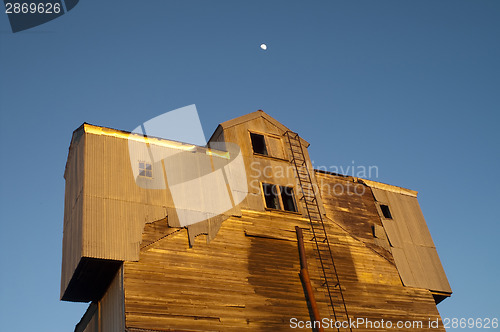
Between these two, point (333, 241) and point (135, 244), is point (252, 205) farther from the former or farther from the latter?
point (135, 244)

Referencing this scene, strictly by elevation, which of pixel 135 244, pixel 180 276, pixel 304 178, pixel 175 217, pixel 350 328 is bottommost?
pixel 350 328

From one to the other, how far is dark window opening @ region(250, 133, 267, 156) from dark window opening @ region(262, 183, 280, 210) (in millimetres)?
2373

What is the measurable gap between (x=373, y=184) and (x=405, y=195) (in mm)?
2346

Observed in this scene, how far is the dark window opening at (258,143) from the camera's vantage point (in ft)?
93.5

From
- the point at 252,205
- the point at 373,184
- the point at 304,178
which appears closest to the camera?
the point at 252,205

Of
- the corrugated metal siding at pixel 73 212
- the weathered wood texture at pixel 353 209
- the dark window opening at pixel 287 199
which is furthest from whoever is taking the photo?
the weathered wood texture at pixel 353 209

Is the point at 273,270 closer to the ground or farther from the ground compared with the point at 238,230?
closer to the ground

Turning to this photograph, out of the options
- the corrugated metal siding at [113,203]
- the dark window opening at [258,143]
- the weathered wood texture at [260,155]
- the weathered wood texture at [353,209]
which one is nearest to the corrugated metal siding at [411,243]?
the weathered wood texture at [353,209]

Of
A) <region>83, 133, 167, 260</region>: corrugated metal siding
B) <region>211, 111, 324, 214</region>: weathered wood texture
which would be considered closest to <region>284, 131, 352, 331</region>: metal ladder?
<region>211, 111, 324, 214</region>: weathered wood texture

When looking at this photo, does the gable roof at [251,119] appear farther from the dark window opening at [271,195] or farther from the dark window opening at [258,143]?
the dark window opening at [271,195]

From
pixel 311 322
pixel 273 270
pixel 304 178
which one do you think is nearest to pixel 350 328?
pixel 311 322

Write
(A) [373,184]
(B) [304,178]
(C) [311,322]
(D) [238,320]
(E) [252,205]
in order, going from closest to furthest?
(D) [238,320] < (C) [311,322] < (E) [252,205] < (B) [304,178] < (A) [373,184]

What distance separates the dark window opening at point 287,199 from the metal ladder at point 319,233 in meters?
0.52

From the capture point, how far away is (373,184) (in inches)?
1204
